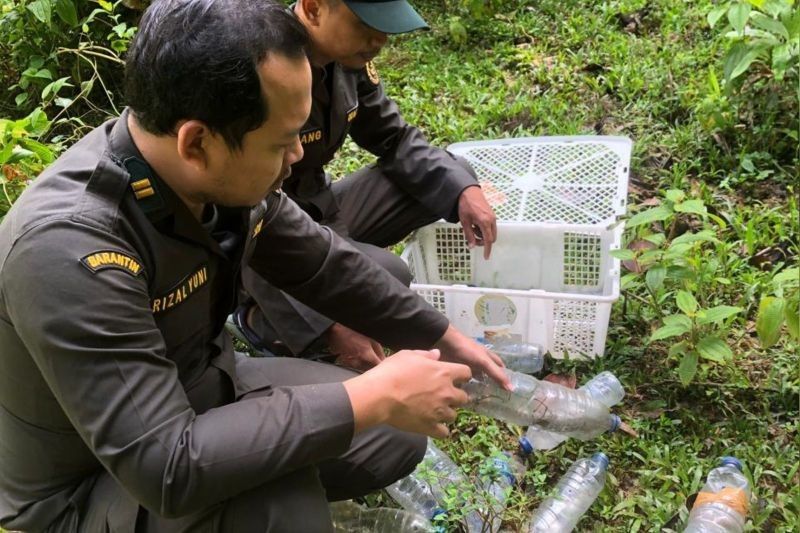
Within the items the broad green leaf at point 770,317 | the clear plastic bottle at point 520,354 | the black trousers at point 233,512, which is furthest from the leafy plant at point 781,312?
the black trousers at point 233,512

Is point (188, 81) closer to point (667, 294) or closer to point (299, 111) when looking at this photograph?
point (299, 111)

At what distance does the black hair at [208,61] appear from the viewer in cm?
138

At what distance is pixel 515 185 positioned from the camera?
327 centimetres

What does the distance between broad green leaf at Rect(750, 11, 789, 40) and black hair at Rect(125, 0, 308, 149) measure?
8.22 ft

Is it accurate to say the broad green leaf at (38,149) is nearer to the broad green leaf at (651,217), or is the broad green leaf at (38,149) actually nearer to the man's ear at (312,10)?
the man's ear at (312,10)

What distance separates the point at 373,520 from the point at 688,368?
1.13m

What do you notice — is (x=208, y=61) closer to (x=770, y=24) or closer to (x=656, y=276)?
(x=656, y=276)

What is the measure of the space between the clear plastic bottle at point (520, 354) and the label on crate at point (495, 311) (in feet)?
0.22

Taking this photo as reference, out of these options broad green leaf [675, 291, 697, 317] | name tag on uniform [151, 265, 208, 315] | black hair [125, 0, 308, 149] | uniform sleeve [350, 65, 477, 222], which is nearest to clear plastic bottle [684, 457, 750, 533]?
broad green leaf [675, 291, 697, 317]

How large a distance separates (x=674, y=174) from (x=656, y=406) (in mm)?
1425

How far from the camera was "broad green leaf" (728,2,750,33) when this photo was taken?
312 cm

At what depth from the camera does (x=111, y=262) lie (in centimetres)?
142

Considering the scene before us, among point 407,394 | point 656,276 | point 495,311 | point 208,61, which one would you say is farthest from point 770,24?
point 208,61

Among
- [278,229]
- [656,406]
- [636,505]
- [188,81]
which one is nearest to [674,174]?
[656,406]
